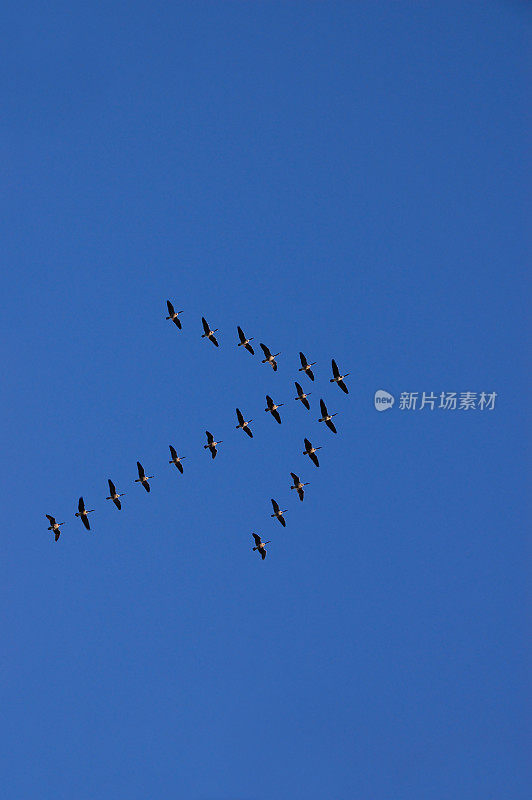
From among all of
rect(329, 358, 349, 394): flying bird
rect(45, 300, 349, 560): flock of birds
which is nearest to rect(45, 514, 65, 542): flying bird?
rect(45, 300, 349, 560): flock of birds

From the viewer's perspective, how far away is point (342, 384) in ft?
84.3

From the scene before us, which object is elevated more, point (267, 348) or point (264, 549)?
point (267, 348)

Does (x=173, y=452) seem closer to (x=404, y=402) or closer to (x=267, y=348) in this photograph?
(x=267, y=348)

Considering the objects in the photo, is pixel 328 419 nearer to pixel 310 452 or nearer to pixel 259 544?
pixel 310 452

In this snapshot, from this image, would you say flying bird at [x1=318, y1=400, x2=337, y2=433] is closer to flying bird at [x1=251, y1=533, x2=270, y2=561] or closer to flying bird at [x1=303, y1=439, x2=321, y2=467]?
flying bird at [x1=303, y1=439, x2=321, y2=467]

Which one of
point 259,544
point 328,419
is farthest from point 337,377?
point 259,544

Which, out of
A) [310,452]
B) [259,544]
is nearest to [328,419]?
[310,452]

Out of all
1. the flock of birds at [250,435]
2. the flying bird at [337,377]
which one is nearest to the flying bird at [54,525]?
the flock of birds at [250,435]

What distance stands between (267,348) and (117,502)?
16.2 feet

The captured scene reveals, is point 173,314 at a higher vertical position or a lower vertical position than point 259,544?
higher

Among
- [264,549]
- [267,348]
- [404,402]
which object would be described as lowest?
[264,549]

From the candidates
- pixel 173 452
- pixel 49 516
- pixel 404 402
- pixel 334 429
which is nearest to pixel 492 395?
pixel 404 402

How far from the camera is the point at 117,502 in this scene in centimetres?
2567

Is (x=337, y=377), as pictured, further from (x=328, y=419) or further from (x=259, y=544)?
(x=259, y=544)
